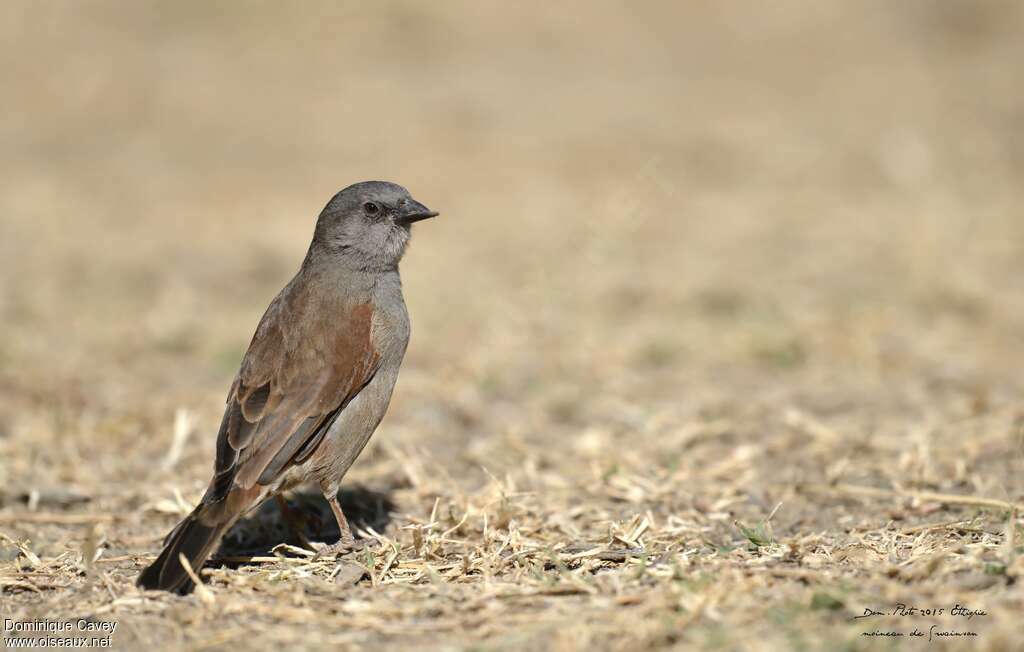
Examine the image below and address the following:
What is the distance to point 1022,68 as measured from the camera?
14953 mm

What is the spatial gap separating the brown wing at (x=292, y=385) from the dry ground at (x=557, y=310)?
443 mm

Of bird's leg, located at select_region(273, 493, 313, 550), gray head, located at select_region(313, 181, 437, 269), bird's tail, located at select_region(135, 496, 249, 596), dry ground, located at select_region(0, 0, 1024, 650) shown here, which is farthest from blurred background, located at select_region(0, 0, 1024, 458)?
bird's tail, located at select_region(135, 496, 249, 596)

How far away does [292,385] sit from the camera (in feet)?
16.2

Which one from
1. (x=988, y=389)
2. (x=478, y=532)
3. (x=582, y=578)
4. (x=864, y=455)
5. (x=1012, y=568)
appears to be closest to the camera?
(x=1012, y=568)

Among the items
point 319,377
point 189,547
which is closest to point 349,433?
point 319,377

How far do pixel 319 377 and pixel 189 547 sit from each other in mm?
934

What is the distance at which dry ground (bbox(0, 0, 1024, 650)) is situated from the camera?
4.26 meters

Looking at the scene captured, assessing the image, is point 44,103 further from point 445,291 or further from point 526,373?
point 526,373

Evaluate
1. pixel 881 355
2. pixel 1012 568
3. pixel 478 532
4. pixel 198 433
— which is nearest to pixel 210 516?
pixel 478 532

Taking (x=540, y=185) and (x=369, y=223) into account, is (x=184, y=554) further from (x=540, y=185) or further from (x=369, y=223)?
(x=540, y=185)

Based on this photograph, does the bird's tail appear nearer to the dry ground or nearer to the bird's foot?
the dry ground

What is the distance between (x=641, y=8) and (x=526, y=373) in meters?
10.5

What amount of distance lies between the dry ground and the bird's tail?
75 mm

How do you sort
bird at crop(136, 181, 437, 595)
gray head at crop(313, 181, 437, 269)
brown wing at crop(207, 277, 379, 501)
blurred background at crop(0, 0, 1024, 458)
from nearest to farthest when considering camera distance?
bird at crop(136, 181, 437, 595) < brown wing at crop(207, 277, 379, 501) < gray head at crop(313, 181, 437, 269) < blurred background at crop(0, 0, 1024, 458)
